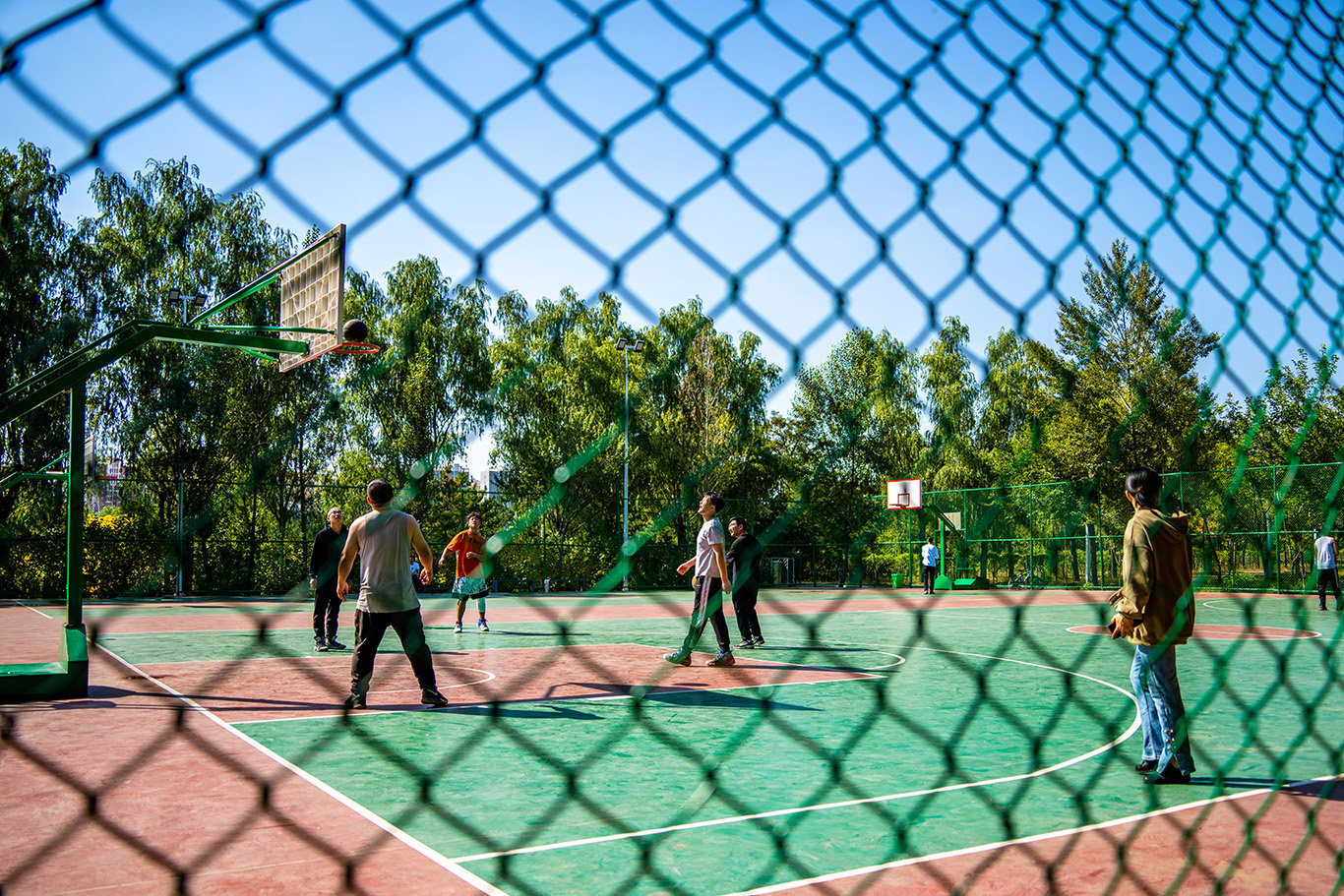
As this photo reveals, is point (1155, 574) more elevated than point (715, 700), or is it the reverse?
point (1155, 574)

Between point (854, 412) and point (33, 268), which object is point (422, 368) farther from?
point (33, 268)

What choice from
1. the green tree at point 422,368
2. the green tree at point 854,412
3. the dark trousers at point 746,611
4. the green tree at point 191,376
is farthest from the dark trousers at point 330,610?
the green tree at point 854,412

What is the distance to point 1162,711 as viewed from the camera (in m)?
4.62

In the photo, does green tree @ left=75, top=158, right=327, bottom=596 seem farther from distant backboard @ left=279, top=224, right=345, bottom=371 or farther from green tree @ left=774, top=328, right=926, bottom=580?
green tree @ left=774, top=328, right=926, bottom=580

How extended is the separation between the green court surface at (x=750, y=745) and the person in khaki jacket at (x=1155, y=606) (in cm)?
16

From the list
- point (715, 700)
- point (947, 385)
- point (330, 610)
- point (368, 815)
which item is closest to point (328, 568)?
point (330, 610)

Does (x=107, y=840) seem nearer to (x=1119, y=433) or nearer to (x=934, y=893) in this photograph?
(x=934, y=893)

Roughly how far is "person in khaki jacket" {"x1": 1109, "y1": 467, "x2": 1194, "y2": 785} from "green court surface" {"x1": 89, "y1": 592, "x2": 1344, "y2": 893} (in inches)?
6.4

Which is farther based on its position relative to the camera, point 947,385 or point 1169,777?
point 1169,777

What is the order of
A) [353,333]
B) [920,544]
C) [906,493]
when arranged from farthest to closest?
[920,544] < [906,493] < [353,333]

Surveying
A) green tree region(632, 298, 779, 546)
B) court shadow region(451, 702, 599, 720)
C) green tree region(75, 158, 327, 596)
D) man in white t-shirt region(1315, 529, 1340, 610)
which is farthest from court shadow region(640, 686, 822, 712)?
man in white t-shirt region(1315, 529, 1340, 610)

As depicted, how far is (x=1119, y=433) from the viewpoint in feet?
6.72

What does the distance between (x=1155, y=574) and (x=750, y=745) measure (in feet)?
8.51

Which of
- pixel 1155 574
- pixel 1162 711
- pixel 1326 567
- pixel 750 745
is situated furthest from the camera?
pixel 1326 567
